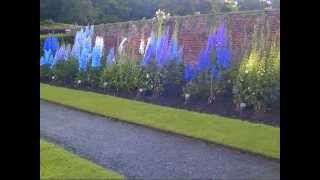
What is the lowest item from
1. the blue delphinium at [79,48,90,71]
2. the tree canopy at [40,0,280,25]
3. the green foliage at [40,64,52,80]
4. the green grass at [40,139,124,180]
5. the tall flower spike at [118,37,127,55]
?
the green grass at [40,139,124,180]

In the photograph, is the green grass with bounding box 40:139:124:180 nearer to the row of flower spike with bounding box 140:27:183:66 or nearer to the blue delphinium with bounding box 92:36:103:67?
the row of flower spike with bounding box 140:27:183:66

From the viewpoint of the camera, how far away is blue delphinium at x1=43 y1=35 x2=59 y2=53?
1571 cm

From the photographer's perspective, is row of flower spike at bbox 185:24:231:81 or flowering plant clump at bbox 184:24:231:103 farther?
row of flower spike at bbox 185:24:231:81

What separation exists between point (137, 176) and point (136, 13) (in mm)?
14566

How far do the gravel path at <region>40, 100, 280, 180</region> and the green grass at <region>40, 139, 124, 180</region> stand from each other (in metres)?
0.25

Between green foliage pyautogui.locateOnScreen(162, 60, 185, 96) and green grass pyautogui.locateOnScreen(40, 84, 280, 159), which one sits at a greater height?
green foliage pyautogui.locateOnScreen(162, 60, 185, 96)

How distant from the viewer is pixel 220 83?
1056cm

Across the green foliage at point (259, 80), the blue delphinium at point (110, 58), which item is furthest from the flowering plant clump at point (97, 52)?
the green foliage at point (259, 80)

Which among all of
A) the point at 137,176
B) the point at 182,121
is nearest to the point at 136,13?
the point at 182,121

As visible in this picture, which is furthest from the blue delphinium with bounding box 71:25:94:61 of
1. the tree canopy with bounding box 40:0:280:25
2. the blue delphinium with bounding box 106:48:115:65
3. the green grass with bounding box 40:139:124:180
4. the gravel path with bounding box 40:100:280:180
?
the green grass with bounding box 40:139:124:180

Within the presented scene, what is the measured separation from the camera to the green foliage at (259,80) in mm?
9250

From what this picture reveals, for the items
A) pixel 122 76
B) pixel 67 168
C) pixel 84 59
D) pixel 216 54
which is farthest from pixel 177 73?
pixel 67 168
